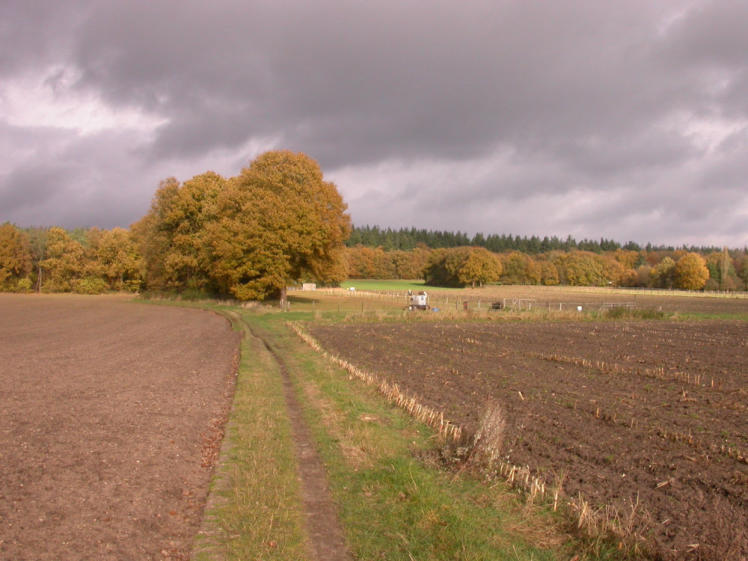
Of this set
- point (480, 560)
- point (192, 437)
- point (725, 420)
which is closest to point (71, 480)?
point (192, 437)

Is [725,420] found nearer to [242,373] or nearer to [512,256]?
[242,373]

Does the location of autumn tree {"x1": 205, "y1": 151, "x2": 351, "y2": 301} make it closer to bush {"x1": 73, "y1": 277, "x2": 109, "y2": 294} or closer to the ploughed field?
the ploughed field

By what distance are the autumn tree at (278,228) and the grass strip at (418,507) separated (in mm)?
41037

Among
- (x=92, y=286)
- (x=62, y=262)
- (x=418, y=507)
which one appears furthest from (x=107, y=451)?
(x=62, y=262)

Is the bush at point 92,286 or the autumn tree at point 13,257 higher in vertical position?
the autumn tree at point 13,257

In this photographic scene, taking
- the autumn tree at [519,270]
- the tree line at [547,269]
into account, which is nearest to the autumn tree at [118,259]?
the tree line at [547,269]

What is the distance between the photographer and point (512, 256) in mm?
172750

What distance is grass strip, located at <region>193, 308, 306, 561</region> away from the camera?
6.23 metres

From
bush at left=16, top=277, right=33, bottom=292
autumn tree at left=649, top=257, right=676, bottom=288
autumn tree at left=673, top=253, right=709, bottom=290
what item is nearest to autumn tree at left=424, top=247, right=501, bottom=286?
autumn tree at left=649, top=257, right=676, bottom=288

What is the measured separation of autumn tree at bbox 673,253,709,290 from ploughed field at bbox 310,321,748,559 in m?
122

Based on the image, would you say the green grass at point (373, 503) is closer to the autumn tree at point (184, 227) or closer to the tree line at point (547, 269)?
the autumn tree at point (184, 227)

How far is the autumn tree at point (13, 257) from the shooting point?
10400 centimetres

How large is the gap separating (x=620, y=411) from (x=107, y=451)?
11.4 meters

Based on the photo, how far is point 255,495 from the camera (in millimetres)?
7742
